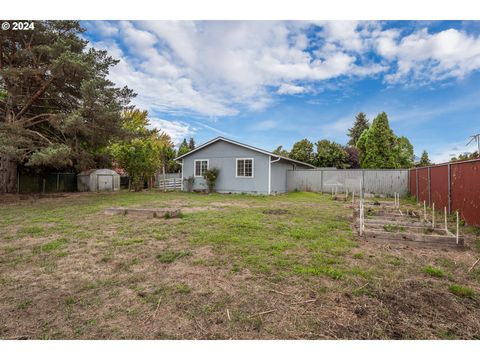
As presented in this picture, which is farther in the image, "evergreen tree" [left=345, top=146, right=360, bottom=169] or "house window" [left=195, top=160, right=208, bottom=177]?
"evergreen tree" [left=345, top=146, right=360, bottom=169]

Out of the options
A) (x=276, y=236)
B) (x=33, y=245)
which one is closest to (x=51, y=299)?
(x=33, y=245)

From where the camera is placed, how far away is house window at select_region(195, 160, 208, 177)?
17.5m

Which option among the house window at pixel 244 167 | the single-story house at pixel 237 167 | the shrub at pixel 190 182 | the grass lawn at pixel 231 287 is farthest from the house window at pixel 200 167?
the grass lawn at pixel 231 287

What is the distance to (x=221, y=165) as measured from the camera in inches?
661

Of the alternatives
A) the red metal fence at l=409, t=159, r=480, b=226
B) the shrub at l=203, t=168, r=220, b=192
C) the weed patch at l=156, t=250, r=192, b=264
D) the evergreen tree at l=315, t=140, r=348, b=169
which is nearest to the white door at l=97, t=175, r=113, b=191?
the shrub at l=203, t=168, r=220, b=192

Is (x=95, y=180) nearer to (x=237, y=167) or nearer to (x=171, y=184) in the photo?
(x=171, y=184)

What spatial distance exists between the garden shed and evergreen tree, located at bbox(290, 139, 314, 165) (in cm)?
1803

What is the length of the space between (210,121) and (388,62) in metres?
17.0

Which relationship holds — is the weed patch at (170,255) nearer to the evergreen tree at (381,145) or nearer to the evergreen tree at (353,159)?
the evergreen tree at (381,145)

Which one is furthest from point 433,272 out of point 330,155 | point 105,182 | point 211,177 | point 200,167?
point 330,155

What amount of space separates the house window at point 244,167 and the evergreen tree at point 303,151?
39.4ft

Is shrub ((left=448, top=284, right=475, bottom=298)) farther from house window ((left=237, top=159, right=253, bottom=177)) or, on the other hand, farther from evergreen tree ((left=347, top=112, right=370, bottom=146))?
evergreen tree ((left=347, top=112, right=370, bottom=146))
